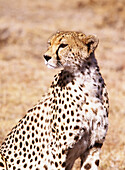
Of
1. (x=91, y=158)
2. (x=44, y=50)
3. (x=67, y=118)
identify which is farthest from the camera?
(x=44, y=50)

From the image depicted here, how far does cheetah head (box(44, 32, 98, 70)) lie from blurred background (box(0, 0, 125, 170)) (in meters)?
1.70

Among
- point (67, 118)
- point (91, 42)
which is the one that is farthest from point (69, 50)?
point (67, 118)

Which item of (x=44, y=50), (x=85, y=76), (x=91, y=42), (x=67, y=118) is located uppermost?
(x=44, y=50)

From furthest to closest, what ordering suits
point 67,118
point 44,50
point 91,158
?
point 44,50, point 91,158, point 67,118

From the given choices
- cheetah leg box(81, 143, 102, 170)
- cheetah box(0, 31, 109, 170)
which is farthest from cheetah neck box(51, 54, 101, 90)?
cheetah leg box(81, 143, 102, 170)

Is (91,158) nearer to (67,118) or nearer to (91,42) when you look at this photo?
(67,118)

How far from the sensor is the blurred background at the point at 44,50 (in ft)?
18.5

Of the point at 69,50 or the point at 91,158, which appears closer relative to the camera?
the point at 69,50

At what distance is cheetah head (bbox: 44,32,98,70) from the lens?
8.92 ft

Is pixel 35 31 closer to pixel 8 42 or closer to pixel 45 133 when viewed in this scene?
pixel 8 42

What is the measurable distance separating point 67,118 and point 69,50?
19.7 inches

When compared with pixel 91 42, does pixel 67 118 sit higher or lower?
lower

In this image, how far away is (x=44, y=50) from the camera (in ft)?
34.3

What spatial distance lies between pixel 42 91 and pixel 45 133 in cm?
434
